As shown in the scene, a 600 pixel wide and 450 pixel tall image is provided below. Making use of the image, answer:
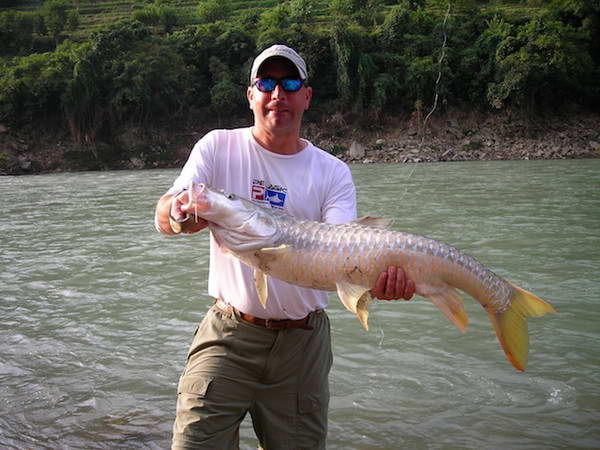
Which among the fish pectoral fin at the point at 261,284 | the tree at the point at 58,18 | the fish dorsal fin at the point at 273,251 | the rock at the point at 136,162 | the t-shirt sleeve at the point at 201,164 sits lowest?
the rock at the point at 136,162

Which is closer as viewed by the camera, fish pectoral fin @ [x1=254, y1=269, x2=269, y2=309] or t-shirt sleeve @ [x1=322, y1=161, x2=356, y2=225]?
fish pectoral fin @ [x1=254, y1=269, x2=269, y2=309]

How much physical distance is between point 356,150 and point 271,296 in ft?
135

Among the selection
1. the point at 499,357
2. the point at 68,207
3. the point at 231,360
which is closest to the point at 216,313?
the point at 231,360

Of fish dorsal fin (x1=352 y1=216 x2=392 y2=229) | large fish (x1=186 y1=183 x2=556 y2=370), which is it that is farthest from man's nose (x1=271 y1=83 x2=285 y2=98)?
fish dorsal fin (x1=352 y1=216 x2=392 y2=229)

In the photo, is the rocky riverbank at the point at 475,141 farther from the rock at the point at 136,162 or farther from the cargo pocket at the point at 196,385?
the cargo pocket at the point at 196,385

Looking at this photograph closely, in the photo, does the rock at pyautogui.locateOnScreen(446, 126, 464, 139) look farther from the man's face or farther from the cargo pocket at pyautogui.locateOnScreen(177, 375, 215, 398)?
the cargo pocket at pyautogui.locateOnScreen(177, 375, 215, 398)

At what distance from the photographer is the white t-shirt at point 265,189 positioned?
315 centimetres

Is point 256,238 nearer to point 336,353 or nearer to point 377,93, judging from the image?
point 336,353

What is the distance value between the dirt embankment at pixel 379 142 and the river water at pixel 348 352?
27.1 metres

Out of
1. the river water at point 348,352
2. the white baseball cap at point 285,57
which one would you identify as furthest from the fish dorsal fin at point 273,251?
the river water at point 348,352

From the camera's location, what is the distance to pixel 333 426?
4.63m

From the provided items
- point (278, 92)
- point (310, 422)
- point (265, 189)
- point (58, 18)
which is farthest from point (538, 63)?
point (58, 18)

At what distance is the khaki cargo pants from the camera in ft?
9.86

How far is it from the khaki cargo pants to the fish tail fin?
41.1 inches
